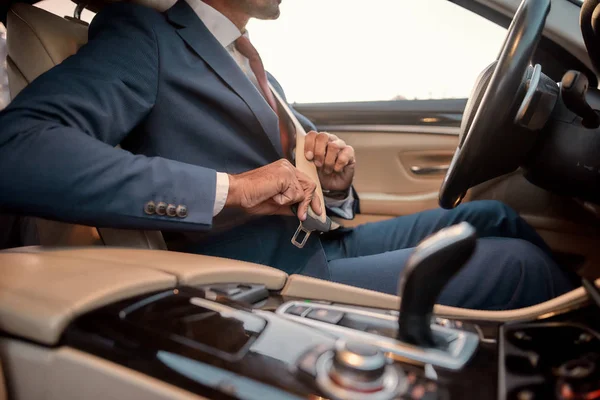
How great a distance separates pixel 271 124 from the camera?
3.26 feet

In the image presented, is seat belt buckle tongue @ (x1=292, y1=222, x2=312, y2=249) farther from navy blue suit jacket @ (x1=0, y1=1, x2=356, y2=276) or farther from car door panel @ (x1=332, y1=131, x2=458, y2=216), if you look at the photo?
car door panel @ (x1=332, y1=131, x2=458, y2=216)

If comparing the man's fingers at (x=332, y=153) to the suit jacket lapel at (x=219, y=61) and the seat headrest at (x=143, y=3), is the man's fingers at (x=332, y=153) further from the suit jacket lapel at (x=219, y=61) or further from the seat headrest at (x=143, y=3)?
the seat headrest at (x=143, y=3)

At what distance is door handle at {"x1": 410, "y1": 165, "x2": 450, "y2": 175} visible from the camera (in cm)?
164

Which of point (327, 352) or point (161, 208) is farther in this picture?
point (161, 208)

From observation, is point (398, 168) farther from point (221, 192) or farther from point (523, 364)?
point (523, 364)

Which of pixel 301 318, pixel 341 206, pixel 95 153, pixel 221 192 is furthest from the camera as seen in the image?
pixel 341 206

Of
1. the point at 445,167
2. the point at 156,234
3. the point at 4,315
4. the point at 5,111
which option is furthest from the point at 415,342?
the point at 445,167

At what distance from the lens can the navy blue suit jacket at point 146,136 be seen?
0.63 metres

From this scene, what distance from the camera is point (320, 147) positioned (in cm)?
107

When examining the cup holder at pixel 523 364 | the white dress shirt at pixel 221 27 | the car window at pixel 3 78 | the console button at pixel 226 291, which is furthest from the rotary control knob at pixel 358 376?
the car window at pixel 3 78

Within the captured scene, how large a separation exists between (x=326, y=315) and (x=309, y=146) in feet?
1.95

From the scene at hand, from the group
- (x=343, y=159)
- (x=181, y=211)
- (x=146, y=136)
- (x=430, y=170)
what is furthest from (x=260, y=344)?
(x=430, y=170)

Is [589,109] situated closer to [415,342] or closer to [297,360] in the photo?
[415,342]

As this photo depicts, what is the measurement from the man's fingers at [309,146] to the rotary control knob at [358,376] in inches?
27.8
